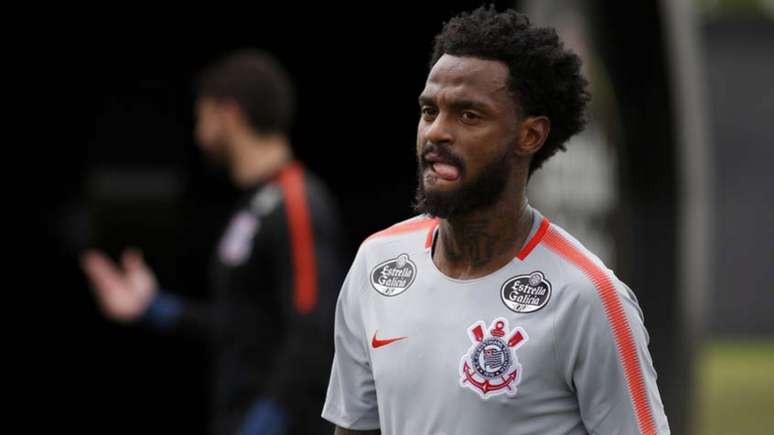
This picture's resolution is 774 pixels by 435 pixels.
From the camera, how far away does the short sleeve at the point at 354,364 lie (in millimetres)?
3152

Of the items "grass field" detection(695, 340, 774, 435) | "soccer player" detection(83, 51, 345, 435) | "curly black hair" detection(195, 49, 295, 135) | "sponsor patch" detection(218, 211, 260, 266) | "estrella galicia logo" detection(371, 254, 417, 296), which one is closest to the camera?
"estrella galicia logo" detection(371, 254, 417, 296)

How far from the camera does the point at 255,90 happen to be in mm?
6086

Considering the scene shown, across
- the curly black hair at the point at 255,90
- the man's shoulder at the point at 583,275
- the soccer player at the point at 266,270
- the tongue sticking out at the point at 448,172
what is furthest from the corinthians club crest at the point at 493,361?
the curly black hair at the point at 255,90

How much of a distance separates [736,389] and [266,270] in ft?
36.8

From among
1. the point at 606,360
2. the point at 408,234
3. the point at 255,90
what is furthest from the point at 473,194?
the point at 255,90

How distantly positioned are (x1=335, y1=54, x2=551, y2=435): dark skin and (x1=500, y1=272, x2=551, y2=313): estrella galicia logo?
71 millimetres

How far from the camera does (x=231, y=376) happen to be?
5.74 meters

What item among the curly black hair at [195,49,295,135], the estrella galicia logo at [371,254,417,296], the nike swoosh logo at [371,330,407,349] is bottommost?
the curly black hair at [195,49,295,135]

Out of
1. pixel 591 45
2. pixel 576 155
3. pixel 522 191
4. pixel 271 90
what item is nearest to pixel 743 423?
pixel 576 155

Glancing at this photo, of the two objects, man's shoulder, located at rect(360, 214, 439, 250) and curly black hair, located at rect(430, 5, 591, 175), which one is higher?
curly black hair, located at rect(430, 5, 591, 175)

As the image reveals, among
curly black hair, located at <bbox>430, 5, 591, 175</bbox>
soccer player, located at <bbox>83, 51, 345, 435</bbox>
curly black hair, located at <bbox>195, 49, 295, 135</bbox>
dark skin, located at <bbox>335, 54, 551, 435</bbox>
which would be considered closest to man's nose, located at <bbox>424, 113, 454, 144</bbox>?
dark skin, located at <bbox>335, 54, 551, 435</bbox>

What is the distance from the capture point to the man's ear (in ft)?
9.71

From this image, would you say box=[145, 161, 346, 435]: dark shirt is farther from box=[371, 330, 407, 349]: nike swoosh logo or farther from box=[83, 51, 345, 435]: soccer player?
box=[371, 330, 407, 349]: nike swoosh logo

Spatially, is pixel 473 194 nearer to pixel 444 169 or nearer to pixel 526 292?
pixel 444 169
